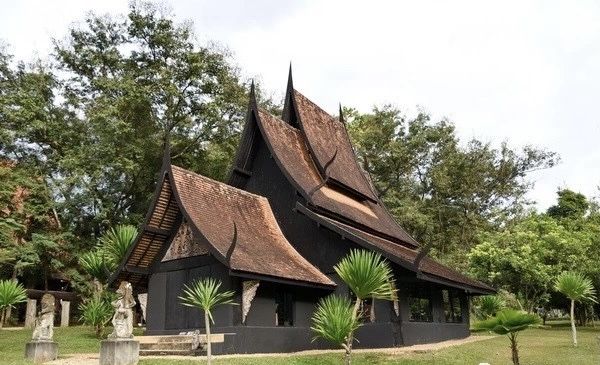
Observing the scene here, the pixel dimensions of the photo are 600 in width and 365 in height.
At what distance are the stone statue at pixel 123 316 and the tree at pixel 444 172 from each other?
26.3 metres

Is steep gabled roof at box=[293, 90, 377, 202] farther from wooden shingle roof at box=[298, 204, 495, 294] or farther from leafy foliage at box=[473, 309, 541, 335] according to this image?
leafy foliage at box=[473, 309, 541, 335]

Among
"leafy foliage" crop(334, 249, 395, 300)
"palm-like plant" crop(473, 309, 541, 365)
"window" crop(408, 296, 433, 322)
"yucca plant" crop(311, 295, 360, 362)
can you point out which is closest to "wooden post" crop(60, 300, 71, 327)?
"window" crop(408, 296, 433, 322)

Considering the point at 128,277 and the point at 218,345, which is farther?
the point at 128,277

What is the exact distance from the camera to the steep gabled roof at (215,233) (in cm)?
1366

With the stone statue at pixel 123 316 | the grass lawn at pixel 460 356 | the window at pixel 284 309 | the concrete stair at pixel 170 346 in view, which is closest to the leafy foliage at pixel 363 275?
the grass lawn at pixel 460 356

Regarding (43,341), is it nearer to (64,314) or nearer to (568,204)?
(64,314)

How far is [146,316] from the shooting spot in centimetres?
1527

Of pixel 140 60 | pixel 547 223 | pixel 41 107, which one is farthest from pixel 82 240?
pixel 547 223

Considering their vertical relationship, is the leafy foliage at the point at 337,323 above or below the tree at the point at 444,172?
below

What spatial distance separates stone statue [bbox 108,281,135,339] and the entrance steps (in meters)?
1.57

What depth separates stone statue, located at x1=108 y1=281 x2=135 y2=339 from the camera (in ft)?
37.9

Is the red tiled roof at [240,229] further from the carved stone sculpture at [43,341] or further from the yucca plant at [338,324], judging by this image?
the carved stone sculpture at [43,341]

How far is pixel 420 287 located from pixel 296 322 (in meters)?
4.52

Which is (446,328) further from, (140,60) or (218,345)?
(140,60)
